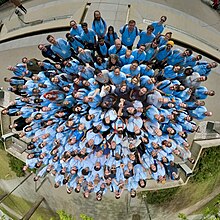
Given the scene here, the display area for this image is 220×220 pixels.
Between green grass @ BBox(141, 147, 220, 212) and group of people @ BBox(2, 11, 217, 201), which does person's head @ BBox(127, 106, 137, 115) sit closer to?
group of people @ BBox(2, 11, 217, 201)

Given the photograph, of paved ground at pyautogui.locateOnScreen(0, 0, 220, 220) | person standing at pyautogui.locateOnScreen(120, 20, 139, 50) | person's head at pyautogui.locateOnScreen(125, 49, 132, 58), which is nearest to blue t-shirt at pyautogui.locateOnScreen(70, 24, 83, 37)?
person standing at pyautogui.locateOnScreen(120, 20, 139, 50)

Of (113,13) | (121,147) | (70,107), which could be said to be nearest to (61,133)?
(70,107)

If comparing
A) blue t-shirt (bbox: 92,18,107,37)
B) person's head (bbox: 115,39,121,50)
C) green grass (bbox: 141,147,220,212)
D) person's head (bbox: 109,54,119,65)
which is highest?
blue t-shirt (bbox: 92,18,107,37)

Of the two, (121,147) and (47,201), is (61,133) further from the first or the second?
(47,201)

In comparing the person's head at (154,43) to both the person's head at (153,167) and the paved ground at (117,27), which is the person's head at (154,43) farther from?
the paved ground at (117,27)

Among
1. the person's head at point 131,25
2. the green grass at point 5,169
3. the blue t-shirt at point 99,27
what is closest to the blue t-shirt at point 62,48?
the blue t-shirt at point 99,27

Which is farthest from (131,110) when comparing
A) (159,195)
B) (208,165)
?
(159,195)
